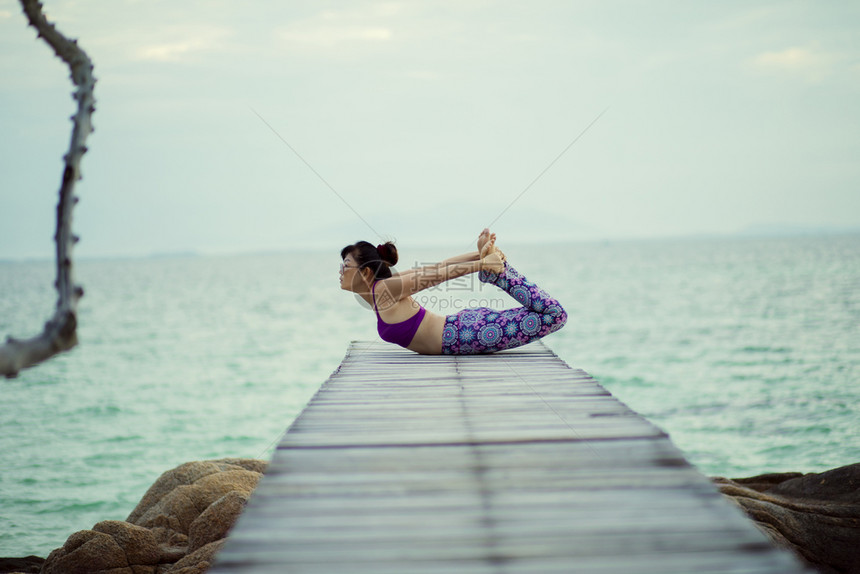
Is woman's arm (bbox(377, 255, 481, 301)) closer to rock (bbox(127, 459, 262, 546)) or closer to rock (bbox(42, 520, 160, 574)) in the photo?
rock (bbox(127, 459, 262, 546))

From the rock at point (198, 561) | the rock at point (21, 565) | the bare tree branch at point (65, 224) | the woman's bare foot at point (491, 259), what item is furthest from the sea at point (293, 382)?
the woman's bare foot at point (491, 259)

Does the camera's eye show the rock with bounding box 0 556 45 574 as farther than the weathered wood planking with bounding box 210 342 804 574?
Yes

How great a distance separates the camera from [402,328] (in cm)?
604

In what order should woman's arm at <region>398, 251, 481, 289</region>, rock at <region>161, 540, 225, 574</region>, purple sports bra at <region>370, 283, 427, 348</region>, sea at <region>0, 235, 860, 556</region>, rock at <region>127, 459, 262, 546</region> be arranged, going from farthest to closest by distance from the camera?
sea at <region>0, 235, 860, 556</region> < rock at <region>127, 459, 262, 546</region> < purple sports bra at <region>370, 283, 427, 348</region> < woman's arm at <region>398, 251, 481, 289</region> < rock at <region>161, 540, 225, 574</region>

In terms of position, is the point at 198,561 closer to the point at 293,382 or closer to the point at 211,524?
the point at 211,524

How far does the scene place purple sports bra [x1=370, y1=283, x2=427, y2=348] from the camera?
6016 millimetres

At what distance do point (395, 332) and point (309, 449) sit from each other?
2.85 metres

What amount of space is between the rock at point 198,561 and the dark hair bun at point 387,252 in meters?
2.45

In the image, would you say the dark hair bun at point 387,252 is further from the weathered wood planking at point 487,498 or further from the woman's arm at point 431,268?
the weathered wood planking at point 487,498

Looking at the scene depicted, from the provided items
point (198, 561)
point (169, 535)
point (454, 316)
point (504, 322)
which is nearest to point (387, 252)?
point (454, 316)

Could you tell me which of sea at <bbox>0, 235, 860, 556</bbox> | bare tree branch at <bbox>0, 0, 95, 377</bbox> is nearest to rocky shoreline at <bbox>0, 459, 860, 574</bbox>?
sea at <bbox>0, 235, 860, 556</bbox>

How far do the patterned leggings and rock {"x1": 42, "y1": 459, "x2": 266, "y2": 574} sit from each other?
7.11ft

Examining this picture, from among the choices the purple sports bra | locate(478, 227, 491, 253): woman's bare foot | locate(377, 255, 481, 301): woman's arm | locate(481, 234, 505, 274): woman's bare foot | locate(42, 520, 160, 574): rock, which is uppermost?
locate(478, 227, 491, 253): woman's bare foot

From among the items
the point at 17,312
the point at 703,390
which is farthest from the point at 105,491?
the point at 17,312
